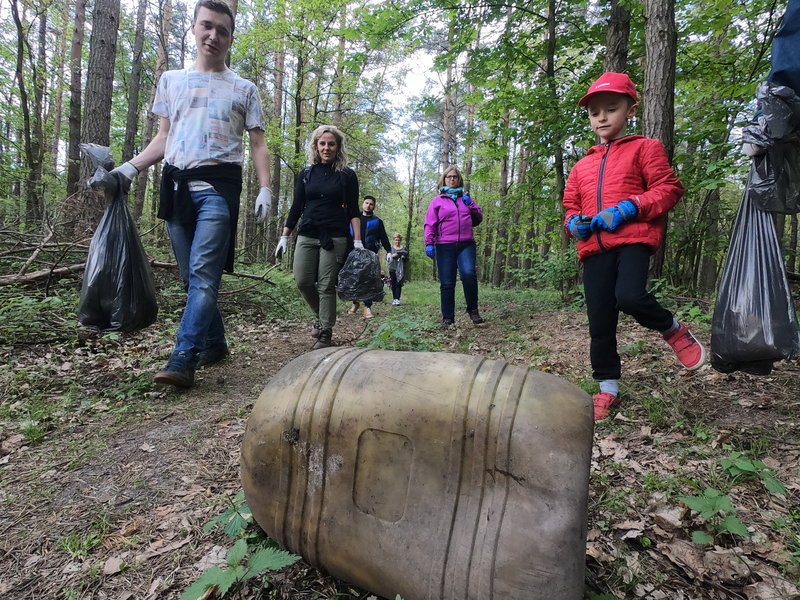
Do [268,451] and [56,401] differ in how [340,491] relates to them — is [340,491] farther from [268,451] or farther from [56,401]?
[56,401]

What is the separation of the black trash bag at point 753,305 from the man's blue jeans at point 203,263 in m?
2.91

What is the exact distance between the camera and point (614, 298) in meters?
2.44

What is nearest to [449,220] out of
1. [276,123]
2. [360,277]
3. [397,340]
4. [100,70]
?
[360,277]

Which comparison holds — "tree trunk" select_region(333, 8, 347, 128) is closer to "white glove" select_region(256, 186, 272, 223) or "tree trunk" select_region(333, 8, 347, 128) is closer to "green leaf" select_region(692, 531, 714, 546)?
"white glove" select_region(256, 186, 272, 223)

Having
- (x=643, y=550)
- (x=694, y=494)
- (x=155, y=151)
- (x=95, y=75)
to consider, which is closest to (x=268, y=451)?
(x=643, y=550)

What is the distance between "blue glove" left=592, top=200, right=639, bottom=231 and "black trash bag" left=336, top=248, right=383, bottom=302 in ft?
9.17

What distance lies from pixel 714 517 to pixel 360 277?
3773 millimetres

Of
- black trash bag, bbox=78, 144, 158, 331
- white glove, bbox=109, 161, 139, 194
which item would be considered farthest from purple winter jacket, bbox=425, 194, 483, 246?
black trash bag, bbox=78, 144, 158, 331

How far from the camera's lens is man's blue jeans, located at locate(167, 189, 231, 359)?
286 centimetres

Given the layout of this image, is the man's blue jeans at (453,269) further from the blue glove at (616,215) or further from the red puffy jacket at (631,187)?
the blue glove at (616,215)

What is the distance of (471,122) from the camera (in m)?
17.7

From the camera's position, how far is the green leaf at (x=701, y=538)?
4.71 feet

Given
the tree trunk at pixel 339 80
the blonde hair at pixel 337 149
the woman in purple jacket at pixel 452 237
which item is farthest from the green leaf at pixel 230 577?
the tree trunk at pixel 339 80

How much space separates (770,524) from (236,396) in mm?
2793
